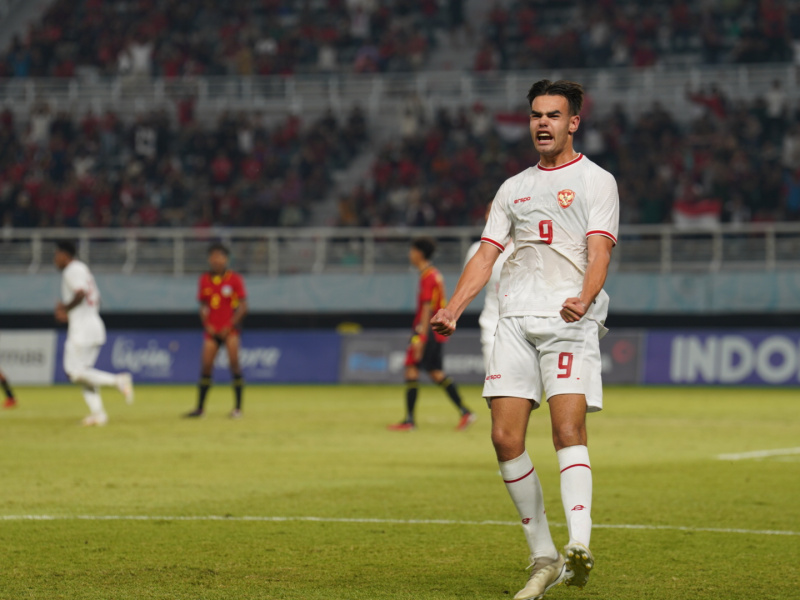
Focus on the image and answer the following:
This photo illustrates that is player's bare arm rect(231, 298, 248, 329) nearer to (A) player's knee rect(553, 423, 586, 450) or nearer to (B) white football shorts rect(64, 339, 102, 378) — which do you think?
(B) white football shorts rect(64, 339, 102, 378)

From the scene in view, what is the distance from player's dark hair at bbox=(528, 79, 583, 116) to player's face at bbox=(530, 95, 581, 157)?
0.02m

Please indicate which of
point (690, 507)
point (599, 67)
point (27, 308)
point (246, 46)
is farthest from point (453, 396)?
point (246, 46)

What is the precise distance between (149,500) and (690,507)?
4.01m

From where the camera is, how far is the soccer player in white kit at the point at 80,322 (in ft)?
50.9

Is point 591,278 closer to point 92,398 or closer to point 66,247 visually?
point 66,247

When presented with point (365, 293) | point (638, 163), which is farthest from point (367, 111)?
point (638, 163)

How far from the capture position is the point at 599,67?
33.8m

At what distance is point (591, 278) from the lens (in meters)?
5.59

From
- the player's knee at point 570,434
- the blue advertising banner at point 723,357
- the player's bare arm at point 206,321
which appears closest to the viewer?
the player's knee at point 570,434

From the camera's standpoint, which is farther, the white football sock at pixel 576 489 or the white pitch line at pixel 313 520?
the white pitch line at pixel 313 520

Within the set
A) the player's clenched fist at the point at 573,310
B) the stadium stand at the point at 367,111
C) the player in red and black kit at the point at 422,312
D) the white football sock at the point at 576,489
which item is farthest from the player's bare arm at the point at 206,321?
the stadium stand at the point at 367,111

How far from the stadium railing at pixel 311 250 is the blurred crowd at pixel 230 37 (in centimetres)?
898

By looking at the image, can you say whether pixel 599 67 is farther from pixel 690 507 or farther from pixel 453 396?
pixel 690 507

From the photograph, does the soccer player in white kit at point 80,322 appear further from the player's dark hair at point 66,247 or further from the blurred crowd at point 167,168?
the blurred crowd at point 167,168
